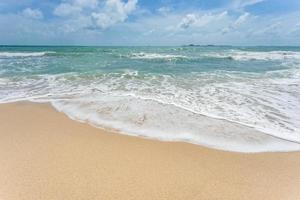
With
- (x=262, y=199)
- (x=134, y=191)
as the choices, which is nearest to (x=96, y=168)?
(x=134, y=191)

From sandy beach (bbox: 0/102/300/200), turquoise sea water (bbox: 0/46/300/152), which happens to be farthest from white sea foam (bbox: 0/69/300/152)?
sandy beach (bbox: 0/102/300/200)

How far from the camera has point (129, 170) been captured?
310 centimetres

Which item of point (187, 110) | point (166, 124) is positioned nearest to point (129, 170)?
point (166, 124)

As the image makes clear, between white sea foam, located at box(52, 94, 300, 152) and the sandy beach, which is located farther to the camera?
white sea foam, located at box(52, 94, 300, 152)

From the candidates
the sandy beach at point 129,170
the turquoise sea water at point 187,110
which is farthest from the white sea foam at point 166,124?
the sandy beach at point 129,170

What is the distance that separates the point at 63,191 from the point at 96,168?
56 centimetres

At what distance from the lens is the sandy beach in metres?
2.64

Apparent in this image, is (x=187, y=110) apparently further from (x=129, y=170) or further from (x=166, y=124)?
(x=129, y=170)

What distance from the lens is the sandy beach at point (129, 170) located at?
2.64 metres

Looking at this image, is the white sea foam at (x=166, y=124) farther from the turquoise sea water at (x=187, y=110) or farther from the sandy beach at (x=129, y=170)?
the sandy beach at (x=129, y=170)

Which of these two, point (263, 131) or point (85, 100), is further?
point (85, 100)

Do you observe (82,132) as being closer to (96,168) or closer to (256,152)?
(96,168)

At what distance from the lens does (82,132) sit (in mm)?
4465

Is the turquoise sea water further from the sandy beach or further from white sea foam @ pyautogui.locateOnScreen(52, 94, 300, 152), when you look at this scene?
the sandy beach
